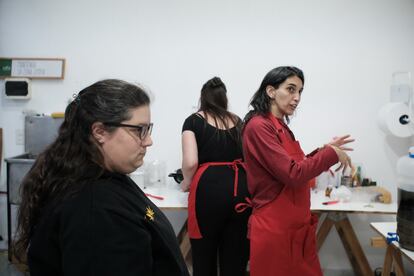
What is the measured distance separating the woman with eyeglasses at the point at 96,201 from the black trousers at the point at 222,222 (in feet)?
2.81

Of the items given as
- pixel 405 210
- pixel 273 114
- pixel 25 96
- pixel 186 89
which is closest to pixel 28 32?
pixel 25 96

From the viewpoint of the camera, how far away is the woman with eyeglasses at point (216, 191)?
5.48 ft

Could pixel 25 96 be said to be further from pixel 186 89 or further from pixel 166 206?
pixel 166 206

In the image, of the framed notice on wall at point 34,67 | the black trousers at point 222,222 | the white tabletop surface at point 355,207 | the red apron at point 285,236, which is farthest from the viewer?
the framed notice on wall at point 34,67

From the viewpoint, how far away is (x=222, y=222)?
1.68 meters

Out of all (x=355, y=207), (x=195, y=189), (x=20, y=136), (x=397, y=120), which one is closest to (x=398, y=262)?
(x=355, y=207)

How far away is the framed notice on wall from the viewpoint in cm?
266

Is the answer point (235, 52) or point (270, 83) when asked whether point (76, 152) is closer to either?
point (270, 83)

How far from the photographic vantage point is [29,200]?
2.43 ft

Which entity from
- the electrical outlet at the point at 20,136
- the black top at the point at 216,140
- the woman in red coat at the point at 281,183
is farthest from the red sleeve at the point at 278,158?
the electrical outlet at the point at 20,136

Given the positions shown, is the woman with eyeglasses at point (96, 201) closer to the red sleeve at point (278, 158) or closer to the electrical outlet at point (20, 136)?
the red sleeve at point (278, 158)

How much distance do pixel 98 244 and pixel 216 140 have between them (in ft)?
3.75

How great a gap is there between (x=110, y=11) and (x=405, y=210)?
244cm

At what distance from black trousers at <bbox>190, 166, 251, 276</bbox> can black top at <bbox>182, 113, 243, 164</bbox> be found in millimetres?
70
